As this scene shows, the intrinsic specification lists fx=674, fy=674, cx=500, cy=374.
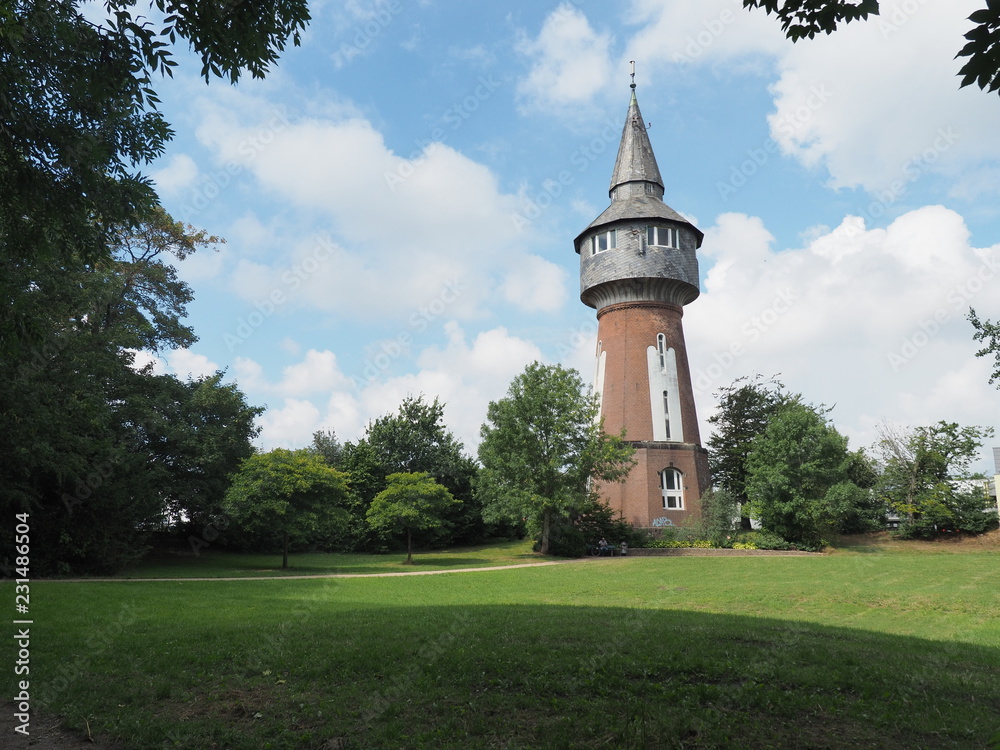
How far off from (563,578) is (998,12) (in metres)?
19.1

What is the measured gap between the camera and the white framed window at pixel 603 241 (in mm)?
40188

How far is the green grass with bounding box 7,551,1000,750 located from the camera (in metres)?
5.72

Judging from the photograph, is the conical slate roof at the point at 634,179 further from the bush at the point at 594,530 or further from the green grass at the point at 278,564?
the green grass at the point at 278,564

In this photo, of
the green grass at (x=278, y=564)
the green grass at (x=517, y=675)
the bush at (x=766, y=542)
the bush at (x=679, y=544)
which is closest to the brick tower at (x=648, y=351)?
the bush at (x=679, y=544)

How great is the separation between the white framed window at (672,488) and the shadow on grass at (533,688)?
90.6ft

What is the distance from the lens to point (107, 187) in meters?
8.84

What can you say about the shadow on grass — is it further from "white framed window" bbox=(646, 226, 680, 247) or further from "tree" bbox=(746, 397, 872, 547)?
"white framed window" bbox=(646, 226, 680, 247)

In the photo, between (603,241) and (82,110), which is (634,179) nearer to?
(603,241)

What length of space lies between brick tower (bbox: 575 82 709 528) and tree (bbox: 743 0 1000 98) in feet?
108

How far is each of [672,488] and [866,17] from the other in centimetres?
3436

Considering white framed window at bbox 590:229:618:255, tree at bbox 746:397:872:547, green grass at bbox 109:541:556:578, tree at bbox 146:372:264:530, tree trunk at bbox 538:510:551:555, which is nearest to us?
green grass at bbox 109:541:556:578

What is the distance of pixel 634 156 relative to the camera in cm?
4319

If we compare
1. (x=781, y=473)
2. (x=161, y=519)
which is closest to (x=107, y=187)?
(x=161, y=519)

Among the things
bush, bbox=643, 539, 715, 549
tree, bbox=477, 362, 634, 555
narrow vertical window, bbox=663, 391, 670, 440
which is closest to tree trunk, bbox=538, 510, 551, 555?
tree, bbox=477, 362, 634, 555
